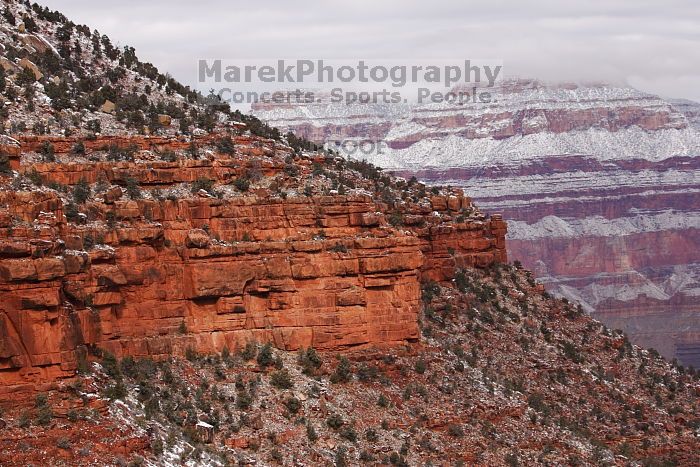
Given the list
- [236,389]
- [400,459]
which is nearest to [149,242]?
[236,389]

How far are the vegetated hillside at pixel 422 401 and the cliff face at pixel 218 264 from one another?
1.02m

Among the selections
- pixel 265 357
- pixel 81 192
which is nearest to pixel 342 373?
pixel 265 357

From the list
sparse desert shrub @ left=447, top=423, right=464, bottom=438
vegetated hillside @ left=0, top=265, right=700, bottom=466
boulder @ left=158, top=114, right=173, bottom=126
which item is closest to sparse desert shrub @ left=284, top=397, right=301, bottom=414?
vegetated hillside @ left=0, top=265, right=700, bottom=466

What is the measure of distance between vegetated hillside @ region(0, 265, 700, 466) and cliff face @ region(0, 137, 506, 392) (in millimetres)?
1019

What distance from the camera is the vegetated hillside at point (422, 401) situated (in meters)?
59.8

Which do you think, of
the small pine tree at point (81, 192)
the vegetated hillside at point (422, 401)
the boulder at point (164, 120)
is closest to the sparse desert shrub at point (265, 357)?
the vegetated hillside at point (422, 401)

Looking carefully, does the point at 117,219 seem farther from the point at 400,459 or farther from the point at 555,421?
the point at 555,421

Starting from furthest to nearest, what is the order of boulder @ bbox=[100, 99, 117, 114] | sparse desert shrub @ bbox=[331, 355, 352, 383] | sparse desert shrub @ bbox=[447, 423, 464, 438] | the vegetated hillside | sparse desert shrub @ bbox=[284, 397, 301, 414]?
boulder @ bbox=[100, 99, 117, 114]
sparse desert shrub @ bbox=[447, 423, 464, 438]
sparse desert shrub @ bbox=[331, 355, 352, 383]
sparse desert shrub @ bbox=[284, 397, 301, 414]
the vegetated hillside

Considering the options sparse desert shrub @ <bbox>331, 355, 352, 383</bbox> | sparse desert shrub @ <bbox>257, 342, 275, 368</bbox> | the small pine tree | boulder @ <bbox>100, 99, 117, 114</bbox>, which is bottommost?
→ sparse desert shrub @ <bbox>331, 355, 352, 383</bbox>

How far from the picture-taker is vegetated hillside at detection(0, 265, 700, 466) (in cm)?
5975

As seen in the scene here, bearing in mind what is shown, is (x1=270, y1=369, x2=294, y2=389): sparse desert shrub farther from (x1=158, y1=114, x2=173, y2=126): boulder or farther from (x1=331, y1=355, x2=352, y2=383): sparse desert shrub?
(x1=158, y1=114, x2=173, y2=126): boulder

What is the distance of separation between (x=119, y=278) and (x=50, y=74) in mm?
16547

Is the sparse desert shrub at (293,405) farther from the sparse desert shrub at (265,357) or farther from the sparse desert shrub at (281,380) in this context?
the sparse desert shrub at (265,357)

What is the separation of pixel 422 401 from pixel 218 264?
35.4 ft
